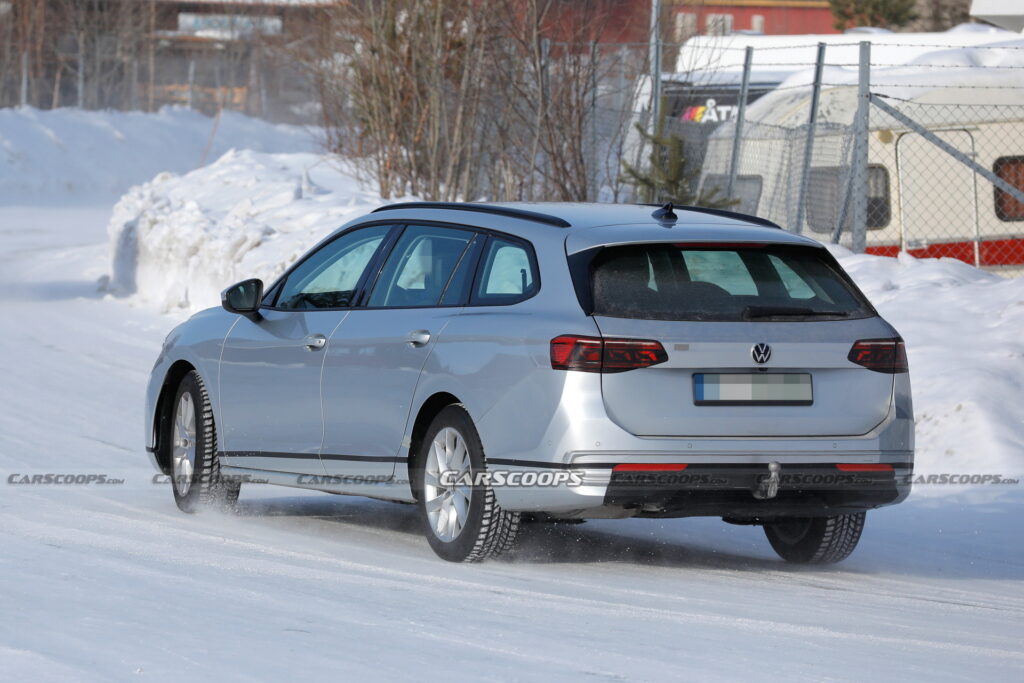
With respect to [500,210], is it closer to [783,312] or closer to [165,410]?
[783,312]

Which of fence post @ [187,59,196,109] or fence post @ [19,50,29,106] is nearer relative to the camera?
fence post @ [19,50,29,106]

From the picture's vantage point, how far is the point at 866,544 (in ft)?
29.2

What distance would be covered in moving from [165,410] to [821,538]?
363 centimetres

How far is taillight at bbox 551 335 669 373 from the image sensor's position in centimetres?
676

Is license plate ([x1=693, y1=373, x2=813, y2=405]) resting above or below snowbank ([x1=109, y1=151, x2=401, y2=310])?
above

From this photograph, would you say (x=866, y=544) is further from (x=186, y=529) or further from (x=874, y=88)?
(x=874, y=88)

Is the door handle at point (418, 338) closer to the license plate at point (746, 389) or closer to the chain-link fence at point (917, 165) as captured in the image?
the license plate at point (746, 389)

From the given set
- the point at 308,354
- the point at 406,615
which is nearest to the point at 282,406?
the point at 308,354

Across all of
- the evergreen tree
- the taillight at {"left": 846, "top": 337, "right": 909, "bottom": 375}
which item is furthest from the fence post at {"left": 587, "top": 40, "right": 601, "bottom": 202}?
the taillight at {"left": 846, "top": 337, "right": 909, "bottom": 375}

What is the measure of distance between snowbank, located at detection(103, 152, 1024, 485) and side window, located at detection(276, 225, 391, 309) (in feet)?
12.9

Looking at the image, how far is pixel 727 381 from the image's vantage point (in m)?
6.89

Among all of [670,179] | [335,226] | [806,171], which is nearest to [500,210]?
[670,179]

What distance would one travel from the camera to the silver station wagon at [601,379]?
268 inches

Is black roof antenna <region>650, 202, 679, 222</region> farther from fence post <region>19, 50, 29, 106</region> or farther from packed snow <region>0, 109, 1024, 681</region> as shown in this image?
fence post <region>19, 50, 29, 106</region>
